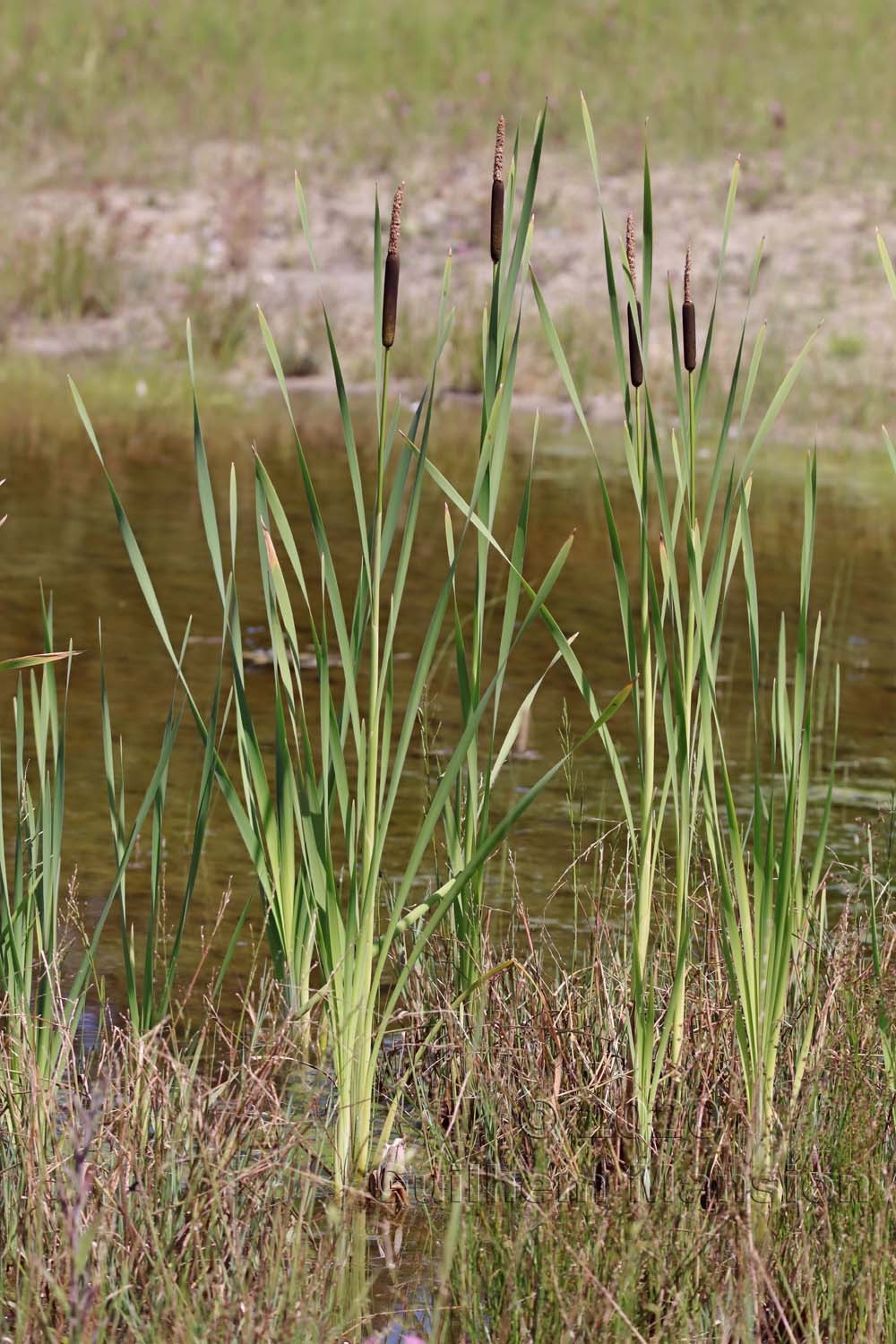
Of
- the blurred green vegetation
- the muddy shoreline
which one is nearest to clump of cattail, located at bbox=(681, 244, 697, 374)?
the muddy shoreline

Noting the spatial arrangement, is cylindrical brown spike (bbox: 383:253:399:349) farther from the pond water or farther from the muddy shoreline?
the muddy shoreline

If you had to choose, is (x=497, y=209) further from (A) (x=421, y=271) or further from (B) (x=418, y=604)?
(A) (x=421, y=271)

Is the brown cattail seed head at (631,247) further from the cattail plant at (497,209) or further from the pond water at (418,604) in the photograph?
the pond water at (418,604)

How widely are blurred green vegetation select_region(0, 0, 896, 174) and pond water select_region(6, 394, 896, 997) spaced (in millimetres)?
5660

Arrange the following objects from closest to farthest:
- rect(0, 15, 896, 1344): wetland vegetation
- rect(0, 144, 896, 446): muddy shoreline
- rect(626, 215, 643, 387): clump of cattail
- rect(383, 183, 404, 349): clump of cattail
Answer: rect(0, 15, 896, 1344): wetland vegetation < rect(383, 183, 404, 349): clump of cattail < rect(626, 215, 643, 387): clump of cattail < rect(0, 144, 896, 446): muddy shoreline

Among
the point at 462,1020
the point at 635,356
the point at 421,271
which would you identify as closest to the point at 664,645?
the point at 635,356

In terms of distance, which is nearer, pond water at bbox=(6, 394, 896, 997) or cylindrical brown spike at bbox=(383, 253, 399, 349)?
cylindrical brown spike at bbox=(383, 253, 399, 349)

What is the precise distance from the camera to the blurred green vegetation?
14070 mm

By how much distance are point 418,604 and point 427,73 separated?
10734mm

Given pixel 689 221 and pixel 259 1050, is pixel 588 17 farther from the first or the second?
pixel 259 1050

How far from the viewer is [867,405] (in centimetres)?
916

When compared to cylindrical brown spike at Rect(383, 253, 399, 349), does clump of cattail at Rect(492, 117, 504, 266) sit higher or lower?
higher

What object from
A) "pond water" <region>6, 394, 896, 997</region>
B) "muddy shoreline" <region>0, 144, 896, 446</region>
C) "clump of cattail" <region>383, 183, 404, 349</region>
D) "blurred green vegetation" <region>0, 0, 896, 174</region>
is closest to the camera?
"clump of cattail" <region>383, 183, 404, 349</region>

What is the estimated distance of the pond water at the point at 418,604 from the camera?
3.74 metres
